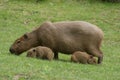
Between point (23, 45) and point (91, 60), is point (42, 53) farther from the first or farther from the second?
point (91, 60)

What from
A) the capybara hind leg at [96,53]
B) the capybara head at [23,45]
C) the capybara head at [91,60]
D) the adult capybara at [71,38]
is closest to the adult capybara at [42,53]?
the adult capybara at [71,38]

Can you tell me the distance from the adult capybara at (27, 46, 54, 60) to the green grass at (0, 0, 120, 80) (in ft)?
1.20

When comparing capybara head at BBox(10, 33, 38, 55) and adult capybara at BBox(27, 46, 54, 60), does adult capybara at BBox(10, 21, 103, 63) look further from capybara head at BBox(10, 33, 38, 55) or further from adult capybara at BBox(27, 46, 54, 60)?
adult capybara at BBox(27, 46, 54, 60)

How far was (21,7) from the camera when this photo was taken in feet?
74.6

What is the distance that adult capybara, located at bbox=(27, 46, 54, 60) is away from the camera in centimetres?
1191

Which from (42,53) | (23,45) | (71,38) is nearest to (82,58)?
(71,38)

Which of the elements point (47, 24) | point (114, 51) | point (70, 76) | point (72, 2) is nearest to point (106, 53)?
point (114, 51)

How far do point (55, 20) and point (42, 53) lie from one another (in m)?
9.33

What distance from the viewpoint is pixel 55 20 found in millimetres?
21188

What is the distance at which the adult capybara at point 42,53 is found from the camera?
11914 mm

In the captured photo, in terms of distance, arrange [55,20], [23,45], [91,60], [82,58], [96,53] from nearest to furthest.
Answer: [82,58]
[91,60]
[96,53]
[23,45]
[55,20]

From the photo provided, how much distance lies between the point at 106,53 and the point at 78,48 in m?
2.89

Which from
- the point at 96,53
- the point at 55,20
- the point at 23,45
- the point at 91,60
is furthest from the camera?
the point at 55,20

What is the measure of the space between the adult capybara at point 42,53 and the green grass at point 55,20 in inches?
14.4
